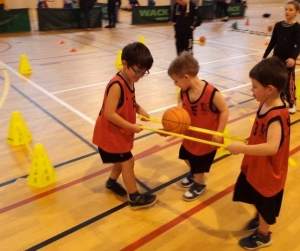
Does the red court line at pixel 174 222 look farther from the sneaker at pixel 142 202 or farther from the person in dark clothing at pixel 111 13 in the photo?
the person in dark clothing at pixel 111 13

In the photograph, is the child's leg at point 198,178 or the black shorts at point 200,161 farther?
the child's leg at point 198,178

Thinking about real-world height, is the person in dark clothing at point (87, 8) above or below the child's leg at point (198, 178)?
above

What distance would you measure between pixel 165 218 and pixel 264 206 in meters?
0.87

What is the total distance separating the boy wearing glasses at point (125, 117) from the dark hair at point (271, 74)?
0.82 m

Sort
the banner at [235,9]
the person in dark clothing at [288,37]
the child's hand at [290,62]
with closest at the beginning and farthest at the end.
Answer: the person in dark clothing at [288,37] < the child's hand at [290,62] < the banner at [235,9]

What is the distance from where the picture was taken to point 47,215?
2.81 meters

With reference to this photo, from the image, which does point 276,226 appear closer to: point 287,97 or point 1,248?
point 1,248

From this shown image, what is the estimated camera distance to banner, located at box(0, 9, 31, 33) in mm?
10938

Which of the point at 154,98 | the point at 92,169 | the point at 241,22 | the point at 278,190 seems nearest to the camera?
the point at 278,190

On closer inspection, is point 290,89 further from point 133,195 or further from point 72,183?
point 72,183

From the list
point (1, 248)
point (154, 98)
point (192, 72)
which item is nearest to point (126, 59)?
point (192, 72)

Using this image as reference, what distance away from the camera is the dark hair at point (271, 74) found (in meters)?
2.03

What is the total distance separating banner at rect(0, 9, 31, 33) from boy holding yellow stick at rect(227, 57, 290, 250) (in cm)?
1086

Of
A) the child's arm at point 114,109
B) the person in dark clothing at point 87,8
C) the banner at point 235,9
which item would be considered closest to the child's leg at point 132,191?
the child's arm at point 114,109
